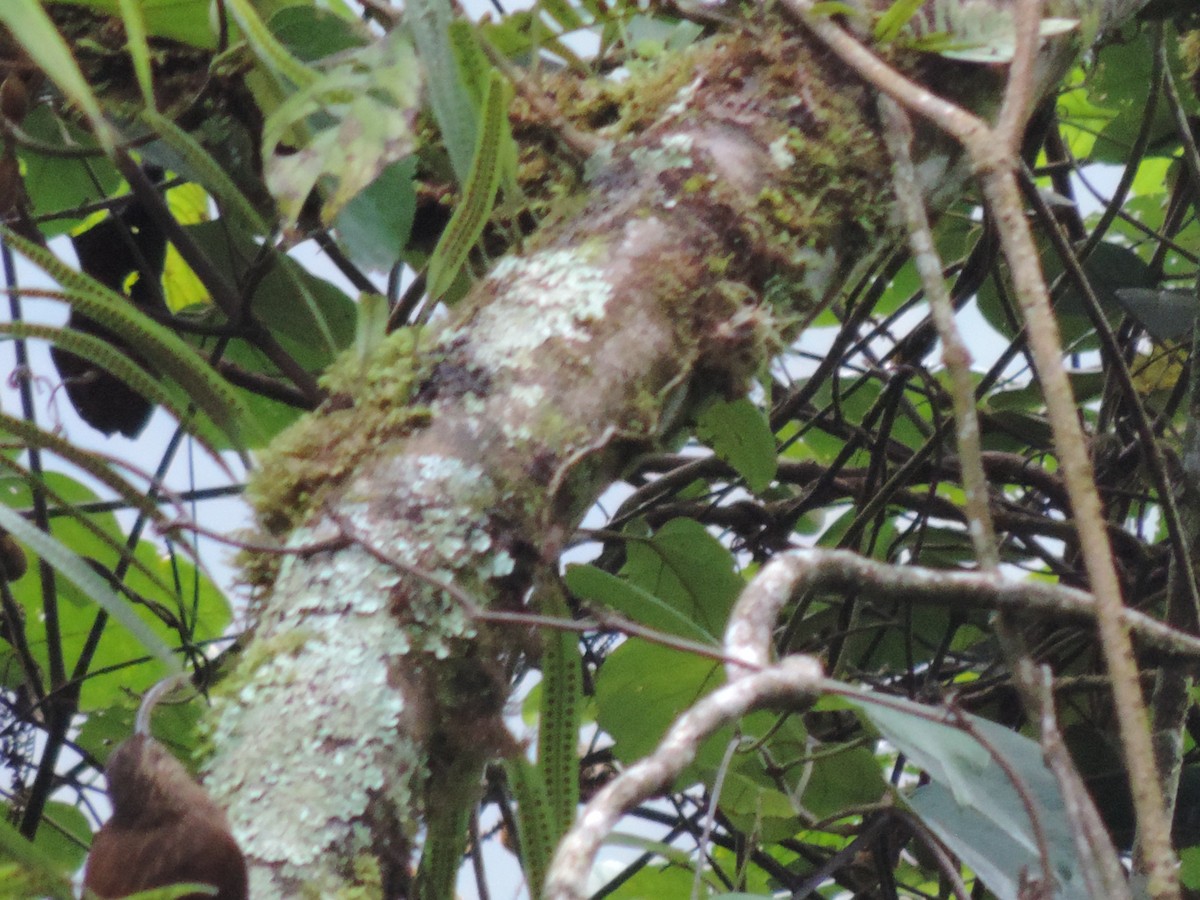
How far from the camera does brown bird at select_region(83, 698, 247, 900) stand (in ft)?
1.26

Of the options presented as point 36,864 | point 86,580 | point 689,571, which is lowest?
point 36,864

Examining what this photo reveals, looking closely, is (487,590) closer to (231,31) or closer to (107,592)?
(107,592)

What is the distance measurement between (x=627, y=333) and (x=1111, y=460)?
83 centimetres

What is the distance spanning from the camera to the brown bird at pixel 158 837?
38cm

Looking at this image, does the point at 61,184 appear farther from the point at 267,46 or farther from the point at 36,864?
the point at 36,864

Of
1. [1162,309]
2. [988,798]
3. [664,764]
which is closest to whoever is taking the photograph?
[664,764]

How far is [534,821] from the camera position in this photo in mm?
642

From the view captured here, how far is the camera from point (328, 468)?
1.90 feet

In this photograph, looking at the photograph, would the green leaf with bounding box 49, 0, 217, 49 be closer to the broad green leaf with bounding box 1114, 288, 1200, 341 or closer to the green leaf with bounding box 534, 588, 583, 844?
the green leaf with bounding box 534, 588, 583, 844

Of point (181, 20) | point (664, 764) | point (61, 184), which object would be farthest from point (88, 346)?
point (61, 184)

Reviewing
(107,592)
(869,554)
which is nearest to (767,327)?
(107,592)

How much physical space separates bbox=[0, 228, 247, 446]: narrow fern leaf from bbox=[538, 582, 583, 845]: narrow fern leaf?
0.20 meters

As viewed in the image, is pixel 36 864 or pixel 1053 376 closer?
pixel 36 864

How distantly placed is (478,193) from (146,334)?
7.3 inches
